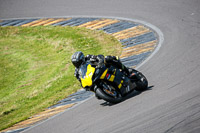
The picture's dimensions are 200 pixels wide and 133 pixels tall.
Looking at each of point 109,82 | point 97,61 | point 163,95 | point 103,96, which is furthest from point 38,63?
point 163,95

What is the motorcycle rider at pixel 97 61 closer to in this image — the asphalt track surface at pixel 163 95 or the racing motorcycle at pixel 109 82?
the racing motorcycle at pixel 109 82

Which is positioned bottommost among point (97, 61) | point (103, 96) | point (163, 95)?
point (163, 95)

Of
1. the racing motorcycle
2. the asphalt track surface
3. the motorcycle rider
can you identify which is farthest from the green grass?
the racing motorcycle

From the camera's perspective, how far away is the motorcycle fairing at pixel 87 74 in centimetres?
773

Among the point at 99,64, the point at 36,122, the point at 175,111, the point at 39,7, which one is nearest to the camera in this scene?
the point at 175,111

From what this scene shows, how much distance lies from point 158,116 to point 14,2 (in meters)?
17.0

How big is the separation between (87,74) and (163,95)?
186 centimetres

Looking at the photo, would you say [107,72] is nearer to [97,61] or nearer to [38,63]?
[97,61]

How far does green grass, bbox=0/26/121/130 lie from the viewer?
10875 mm

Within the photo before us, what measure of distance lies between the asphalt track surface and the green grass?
1854 millimetres

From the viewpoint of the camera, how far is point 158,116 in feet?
21.3

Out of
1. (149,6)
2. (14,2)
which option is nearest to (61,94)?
(149,6)

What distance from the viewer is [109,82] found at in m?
8.19

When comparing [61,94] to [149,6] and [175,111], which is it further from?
[149,6]
